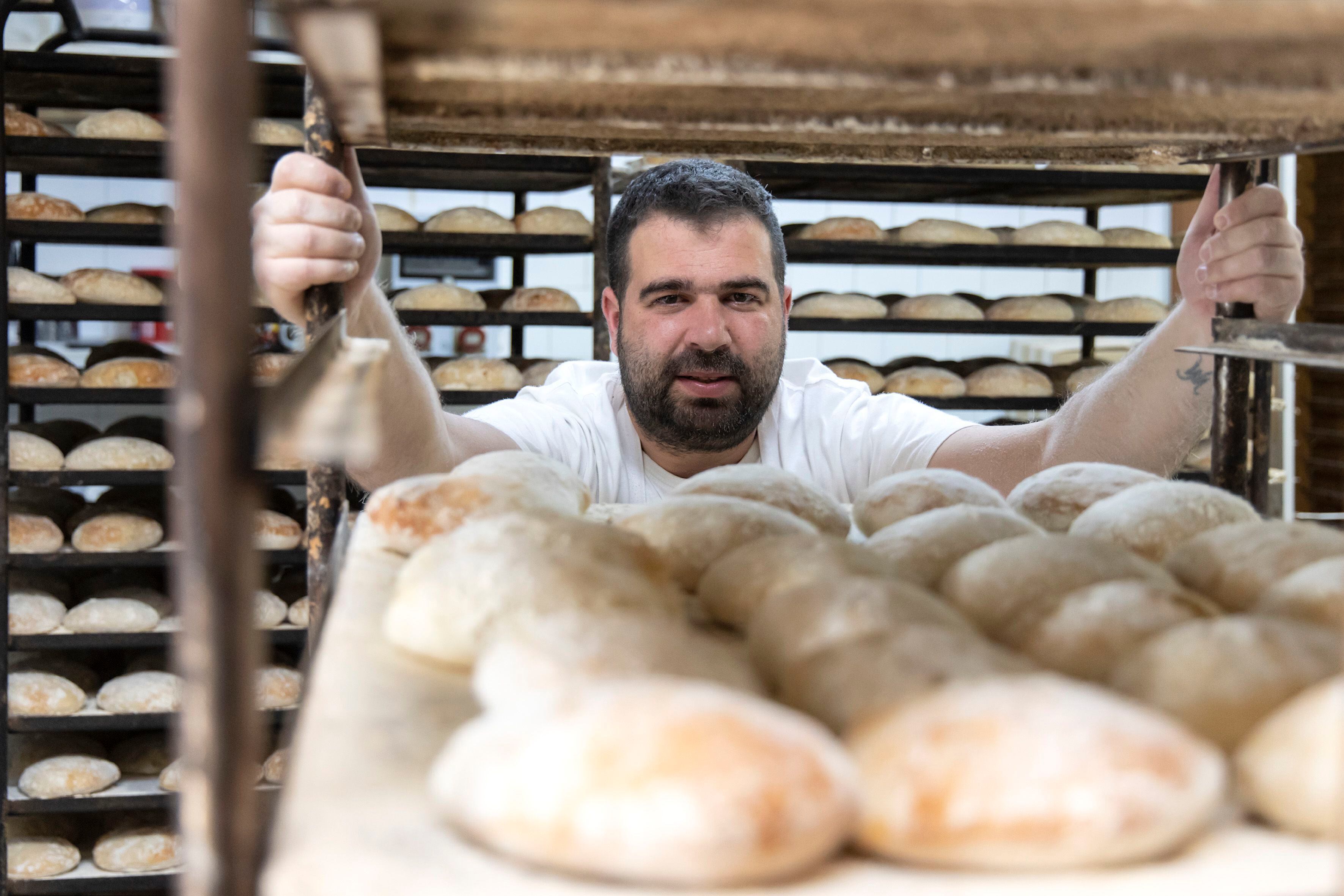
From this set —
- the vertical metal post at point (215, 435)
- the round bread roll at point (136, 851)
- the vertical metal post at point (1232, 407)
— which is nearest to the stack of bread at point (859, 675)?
the vertical metal post at point (215, 435)

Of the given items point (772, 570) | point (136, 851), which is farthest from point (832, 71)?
point (136, 851)

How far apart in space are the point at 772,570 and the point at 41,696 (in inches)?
116

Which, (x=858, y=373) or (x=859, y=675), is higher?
(x=858, y=373)

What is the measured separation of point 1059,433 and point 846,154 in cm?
114

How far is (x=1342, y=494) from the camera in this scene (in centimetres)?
480

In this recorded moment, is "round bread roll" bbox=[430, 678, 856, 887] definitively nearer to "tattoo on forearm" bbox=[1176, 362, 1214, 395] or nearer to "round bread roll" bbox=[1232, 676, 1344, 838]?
"round bread roll" bbox=[1232, 676, 1344, 838]

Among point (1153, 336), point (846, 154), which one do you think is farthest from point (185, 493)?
point (1153, 336)

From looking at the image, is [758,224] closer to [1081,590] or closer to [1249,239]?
[1249,239]

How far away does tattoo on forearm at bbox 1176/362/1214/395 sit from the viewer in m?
1.93

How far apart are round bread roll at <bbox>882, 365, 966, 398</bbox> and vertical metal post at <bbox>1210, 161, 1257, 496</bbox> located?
2327 mm

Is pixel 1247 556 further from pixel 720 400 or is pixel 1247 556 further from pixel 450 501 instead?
pixel 720 400

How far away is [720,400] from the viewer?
219 centimetres

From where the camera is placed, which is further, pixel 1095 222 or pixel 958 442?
pixel 1095 222

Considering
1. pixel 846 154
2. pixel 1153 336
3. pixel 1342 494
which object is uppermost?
pixel 846 154
